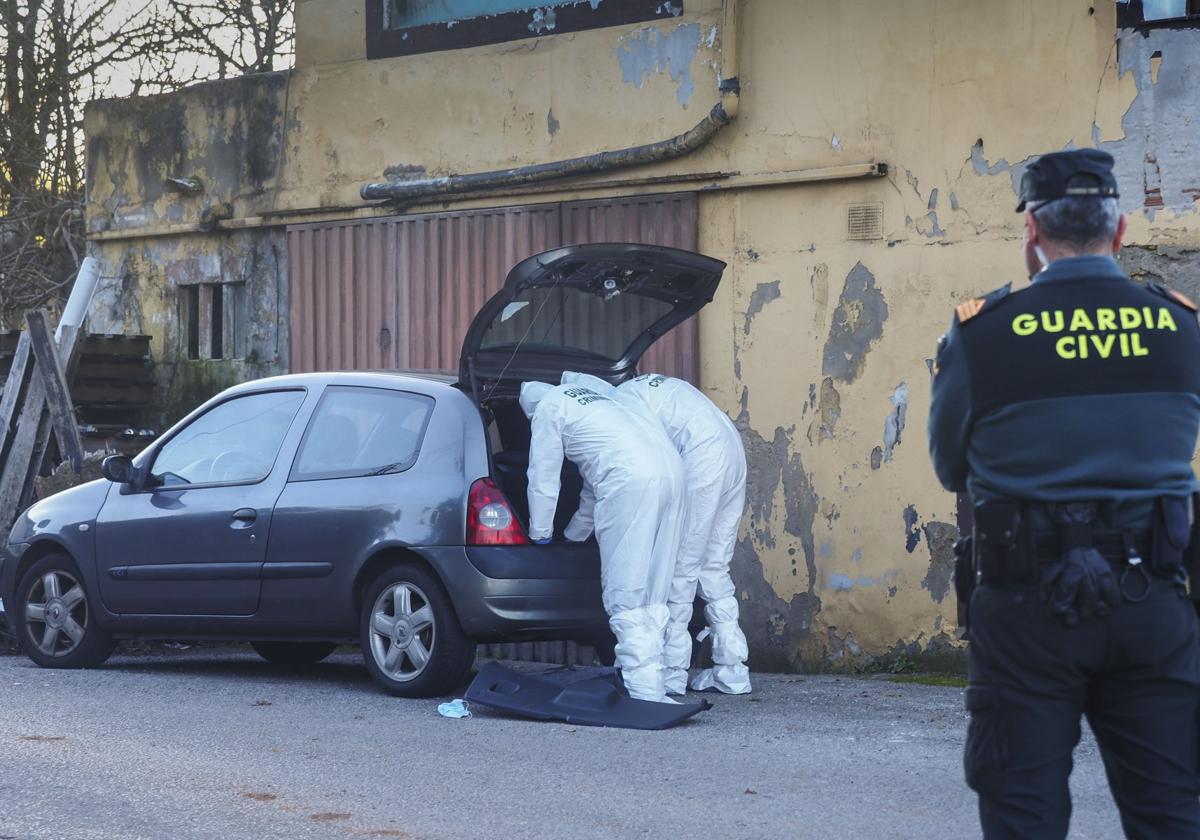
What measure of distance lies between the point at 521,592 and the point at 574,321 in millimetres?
1535

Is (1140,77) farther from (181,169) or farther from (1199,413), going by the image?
(181,169)

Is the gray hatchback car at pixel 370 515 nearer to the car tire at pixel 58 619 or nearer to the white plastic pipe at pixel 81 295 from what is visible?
the car tire at pixel 58 619

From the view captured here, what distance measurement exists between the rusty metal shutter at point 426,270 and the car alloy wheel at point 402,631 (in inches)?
133

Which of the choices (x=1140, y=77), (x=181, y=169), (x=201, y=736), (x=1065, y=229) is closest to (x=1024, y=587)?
(x=1065, y=229)

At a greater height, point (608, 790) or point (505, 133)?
point (505, 133)

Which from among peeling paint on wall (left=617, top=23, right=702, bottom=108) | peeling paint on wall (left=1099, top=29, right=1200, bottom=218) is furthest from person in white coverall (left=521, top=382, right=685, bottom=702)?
peeling paint on wall (left=617, top=23, right=702, bottom=108)

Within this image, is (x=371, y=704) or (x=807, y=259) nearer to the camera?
(x=371, y=704)

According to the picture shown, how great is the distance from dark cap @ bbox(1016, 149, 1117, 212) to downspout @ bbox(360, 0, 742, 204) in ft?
23.1

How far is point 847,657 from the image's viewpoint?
10.0 metres

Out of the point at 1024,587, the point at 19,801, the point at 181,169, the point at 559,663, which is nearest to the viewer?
A: the point at 1024,587

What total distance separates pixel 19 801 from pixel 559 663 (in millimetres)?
5603

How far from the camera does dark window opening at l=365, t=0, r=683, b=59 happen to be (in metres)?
11.1

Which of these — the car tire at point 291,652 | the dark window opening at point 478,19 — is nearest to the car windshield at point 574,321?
the car tire at point 291,652

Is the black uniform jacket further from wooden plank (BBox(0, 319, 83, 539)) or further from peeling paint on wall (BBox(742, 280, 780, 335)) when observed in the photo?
wooden plank (BBox(0, 319, 83, 539))
